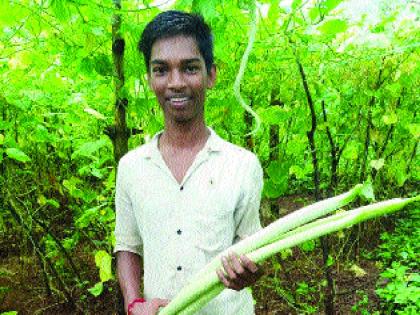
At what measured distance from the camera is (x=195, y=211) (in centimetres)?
146

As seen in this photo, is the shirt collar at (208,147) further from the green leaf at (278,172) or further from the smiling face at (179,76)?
the green leaf at (278,172)

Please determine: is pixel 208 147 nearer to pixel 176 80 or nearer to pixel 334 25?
pixel 176 80

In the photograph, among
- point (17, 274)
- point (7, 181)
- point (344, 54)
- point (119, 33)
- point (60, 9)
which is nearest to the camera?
point (60, 9)

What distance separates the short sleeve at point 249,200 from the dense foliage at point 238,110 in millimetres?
139

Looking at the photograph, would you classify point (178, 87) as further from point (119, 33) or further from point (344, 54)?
point (344, 54)

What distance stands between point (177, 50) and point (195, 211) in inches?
19.4

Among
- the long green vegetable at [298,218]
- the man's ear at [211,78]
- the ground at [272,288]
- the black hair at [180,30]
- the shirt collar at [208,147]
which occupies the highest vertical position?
the black hair at [180,30]

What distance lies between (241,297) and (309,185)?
391 centimetres

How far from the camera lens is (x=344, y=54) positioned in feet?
7.86

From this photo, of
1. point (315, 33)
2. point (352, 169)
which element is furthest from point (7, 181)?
point (352, 169)

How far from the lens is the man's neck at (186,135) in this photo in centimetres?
151

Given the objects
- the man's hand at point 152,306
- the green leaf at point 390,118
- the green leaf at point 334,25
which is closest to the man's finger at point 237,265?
the man's hand at point 152,306

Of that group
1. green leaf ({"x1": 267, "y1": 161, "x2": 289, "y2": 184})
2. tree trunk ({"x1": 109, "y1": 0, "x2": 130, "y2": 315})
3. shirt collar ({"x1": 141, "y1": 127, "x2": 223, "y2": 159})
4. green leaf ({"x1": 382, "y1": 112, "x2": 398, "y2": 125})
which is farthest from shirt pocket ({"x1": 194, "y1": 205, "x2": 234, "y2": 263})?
green leaf ({"x1": 382, "y1": 112, "x2": 398, "y2": 125})

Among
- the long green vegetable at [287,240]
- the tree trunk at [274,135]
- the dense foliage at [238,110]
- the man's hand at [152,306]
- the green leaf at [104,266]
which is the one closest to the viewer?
the long green vegetable at [287,240]
